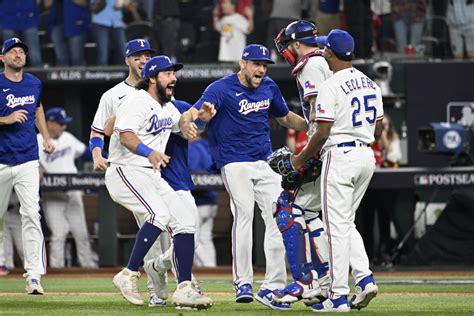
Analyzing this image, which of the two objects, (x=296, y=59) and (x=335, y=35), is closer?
(x=335, y=35)

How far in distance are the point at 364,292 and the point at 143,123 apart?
7.14 feet

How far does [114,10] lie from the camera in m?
16.7

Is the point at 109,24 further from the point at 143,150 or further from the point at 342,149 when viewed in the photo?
the point at 342,149

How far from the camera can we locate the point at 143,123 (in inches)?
344

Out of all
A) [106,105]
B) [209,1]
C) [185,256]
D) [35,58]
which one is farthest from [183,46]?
[185,256]

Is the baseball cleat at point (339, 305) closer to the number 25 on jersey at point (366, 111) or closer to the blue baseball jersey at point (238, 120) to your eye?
the number 25 on jersey at point (366, 111)

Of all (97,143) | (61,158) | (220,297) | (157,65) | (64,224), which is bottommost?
(220,297)

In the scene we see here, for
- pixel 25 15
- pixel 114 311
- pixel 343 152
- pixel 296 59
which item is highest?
pixel 25 15

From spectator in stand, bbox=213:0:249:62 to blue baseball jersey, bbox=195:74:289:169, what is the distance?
6.85 meters

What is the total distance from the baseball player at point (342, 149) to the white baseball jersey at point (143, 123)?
55.1 inches

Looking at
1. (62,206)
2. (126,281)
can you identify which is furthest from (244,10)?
(126,281)

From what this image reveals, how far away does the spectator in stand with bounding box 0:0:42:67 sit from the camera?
55.5ft

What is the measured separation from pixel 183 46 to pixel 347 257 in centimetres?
931

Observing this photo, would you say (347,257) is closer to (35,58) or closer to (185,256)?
(185,256)
